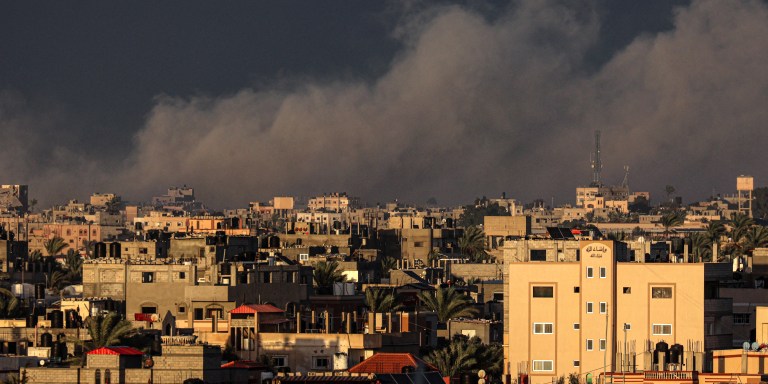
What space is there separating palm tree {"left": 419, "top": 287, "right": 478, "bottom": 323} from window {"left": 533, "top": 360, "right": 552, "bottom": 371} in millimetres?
21373

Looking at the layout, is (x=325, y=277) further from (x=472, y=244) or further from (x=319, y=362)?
(x=472, y=244)

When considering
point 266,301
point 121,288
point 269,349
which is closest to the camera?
point 269,349

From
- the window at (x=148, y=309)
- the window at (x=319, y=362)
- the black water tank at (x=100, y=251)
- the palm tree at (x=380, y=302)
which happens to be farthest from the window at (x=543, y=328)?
the black water tank at (x=100, y=251)

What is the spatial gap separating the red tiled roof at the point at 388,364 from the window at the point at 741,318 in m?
18.6

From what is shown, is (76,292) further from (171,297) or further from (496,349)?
(496,349)

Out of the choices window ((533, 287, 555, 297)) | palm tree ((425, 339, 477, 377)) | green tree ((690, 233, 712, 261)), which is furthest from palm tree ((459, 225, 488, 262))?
palm tree ((425, 339, 477, 377))

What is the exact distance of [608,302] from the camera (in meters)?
85.6

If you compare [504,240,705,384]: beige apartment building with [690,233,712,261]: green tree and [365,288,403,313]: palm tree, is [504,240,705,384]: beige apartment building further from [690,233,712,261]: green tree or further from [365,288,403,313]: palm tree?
[690,233,712,261]: green tree

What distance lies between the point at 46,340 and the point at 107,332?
2.89m

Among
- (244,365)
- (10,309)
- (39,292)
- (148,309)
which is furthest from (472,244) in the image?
(244,365)

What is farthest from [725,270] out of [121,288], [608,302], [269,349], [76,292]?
[76,292]

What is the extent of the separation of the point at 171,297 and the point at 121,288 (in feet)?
23.4

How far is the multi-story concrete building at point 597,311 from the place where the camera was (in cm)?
8456

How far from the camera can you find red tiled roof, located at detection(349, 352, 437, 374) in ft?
237
